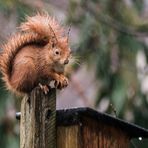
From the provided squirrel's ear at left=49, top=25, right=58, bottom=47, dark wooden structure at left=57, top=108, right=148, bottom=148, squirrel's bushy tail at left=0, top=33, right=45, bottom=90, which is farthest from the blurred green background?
dark wooden structure at left=57, top=108, right=148, bottom=148

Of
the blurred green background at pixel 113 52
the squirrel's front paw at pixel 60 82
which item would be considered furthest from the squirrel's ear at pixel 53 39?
the blurred green background at pixel 113 52

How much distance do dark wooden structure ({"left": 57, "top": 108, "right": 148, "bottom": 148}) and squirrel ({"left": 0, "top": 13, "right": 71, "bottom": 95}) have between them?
155mm

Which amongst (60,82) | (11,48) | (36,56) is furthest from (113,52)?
A: (60,82)

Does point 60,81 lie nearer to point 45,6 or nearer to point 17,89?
point 17,89

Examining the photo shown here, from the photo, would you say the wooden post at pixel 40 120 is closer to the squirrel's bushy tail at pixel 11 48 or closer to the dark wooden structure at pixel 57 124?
the dark wooden structure at pixel 57 124

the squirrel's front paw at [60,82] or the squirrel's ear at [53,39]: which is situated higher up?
the squirrel's ear at [53,39]

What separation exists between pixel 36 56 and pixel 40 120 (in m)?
0.33

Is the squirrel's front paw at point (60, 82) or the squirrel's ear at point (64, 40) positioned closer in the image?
the squirrel's front paw at point (60, 82)

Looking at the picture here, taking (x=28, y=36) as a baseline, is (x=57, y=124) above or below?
below

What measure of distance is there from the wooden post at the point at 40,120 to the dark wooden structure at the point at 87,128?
0.04m

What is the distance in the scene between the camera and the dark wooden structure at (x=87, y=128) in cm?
365

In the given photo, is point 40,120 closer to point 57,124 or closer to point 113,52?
point 57,124

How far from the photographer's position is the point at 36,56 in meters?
3.87

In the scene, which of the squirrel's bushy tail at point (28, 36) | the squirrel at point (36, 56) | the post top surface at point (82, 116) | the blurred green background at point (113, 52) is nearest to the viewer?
the post top surface at point (82, 116)
